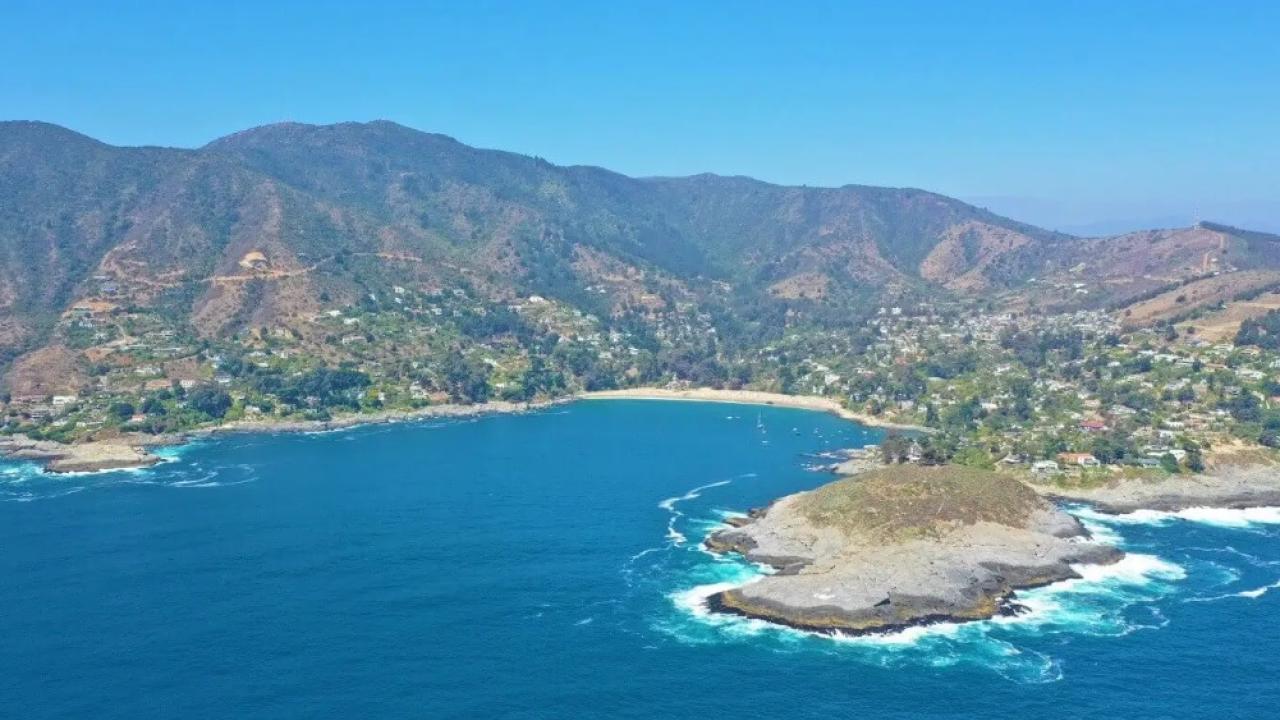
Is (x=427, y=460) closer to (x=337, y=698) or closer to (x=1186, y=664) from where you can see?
(x=337, y=698)

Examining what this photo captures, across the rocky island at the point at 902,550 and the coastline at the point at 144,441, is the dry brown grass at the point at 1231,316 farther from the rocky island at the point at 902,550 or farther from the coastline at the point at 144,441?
the coastline at the point at 144,441

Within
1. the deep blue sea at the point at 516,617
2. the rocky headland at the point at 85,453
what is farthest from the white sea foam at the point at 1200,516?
the rocky headland at the point at 85,453

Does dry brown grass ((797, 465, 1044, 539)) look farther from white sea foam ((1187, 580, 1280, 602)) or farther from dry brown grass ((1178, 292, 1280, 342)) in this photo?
dry brown grass ((1178, 292, 1280, 342))

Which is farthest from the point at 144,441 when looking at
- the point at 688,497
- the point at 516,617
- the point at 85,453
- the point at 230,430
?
the point at 516,617

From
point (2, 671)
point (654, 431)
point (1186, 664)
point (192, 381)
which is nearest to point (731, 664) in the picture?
point (1186, 664)

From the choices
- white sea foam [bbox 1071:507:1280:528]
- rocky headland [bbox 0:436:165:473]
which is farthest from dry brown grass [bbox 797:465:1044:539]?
rocky headland [bbox 0:436:165:473]

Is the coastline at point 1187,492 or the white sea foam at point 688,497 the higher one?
the coastline at point 1187,492

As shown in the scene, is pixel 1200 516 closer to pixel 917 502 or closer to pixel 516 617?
pixel 917 502
